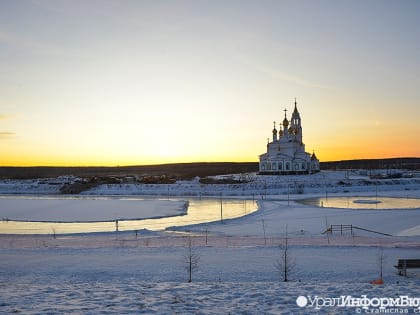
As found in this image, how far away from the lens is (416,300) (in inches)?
357

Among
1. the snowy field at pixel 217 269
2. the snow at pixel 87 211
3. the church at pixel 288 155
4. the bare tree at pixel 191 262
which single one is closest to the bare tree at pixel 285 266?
the snowy field at pixel 217 269

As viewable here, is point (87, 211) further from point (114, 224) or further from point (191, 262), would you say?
point (191, 262)

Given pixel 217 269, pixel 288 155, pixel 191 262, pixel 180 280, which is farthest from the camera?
pixel 288 155

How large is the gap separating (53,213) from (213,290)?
28329 millimetres

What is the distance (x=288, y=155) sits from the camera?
74500 millimetres

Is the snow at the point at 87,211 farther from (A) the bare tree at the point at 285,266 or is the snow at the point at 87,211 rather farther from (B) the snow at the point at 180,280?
(A) the bare tree at the point at 285,266

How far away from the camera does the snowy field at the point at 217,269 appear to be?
8.99 metres

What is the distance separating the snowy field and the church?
137 feet

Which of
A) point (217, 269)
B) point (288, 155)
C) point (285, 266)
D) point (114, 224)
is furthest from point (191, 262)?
point (288, 155)

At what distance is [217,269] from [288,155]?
6221cm

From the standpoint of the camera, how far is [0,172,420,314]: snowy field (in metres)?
8.99

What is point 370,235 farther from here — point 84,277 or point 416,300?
point 84,277

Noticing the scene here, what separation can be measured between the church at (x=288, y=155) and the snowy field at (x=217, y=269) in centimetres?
4181

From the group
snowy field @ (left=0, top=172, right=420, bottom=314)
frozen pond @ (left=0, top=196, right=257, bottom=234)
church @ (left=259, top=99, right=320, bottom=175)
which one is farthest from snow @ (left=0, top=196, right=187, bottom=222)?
church @ (left=259, top=99, right=320, bottom=175)
